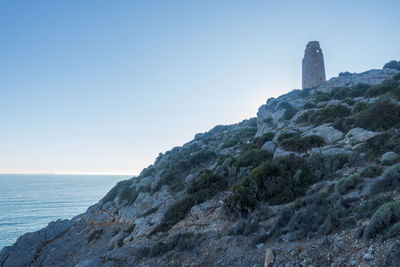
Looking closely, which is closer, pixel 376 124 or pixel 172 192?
pixel 376 124

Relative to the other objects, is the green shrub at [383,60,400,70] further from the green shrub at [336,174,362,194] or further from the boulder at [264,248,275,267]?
the boulder at [264,248,275,267]

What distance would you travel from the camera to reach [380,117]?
12.7 m

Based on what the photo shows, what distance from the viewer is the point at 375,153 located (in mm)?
10203

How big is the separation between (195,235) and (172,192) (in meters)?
7.37

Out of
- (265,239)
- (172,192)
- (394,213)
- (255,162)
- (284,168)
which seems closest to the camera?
(394,213)

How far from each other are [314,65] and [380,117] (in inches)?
1031

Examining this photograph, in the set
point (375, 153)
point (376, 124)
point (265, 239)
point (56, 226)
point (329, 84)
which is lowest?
point (56, 226)

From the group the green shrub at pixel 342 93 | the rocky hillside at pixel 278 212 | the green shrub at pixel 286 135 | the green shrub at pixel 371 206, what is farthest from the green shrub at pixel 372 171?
the green shrub at pixel 342 93

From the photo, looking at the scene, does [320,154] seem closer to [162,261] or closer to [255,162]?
[255,162]

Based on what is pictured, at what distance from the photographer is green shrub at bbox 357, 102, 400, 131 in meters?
12.3

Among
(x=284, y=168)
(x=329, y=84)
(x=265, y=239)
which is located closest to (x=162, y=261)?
(x=265, y=239)

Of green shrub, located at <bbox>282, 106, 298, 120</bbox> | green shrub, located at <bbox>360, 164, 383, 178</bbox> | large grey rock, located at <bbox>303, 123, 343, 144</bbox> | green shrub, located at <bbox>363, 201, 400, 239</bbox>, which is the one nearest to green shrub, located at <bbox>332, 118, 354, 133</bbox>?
large grey rock, located at <bbox>303, 123, 343, 144</bbox>

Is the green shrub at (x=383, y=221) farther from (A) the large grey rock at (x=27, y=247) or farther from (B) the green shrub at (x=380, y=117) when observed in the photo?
(A) the large grey rock at (x=27, y=247)

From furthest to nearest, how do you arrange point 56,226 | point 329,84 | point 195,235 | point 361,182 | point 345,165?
point 329,84 → point 56,226 → point 345,165 → point 195,235 → point 361,182
